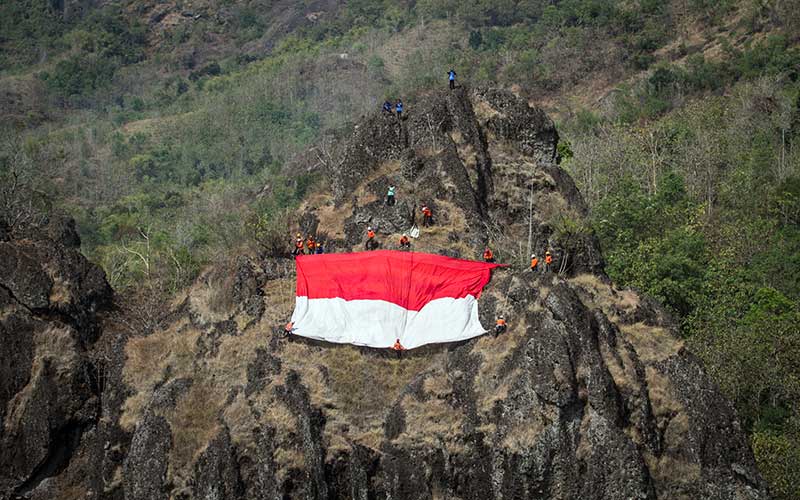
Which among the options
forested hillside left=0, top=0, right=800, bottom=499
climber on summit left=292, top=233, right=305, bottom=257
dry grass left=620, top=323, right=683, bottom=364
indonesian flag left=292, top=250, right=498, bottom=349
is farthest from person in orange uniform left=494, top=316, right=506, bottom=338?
climber on summit left=292, top=233, right=305, bottom=257

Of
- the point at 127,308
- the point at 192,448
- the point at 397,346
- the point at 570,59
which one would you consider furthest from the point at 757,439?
the point at 570,59

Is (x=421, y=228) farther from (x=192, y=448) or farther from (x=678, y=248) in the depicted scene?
(x=678, y=248)

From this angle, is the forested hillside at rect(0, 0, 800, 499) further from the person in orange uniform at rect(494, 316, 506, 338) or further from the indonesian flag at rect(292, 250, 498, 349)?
the person in orange uniform at rect(494, 316, 506, 338)

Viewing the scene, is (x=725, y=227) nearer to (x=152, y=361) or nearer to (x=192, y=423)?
(x=152, y=361)

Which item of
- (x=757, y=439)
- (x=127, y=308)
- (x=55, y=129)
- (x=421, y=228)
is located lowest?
(x=55, y=129)

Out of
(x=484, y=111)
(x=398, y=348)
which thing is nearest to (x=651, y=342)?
(x=398, y=348)

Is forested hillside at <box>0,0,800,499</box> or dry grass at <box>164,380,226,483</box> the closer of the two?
dry grass at <box>164,380,226,483</box>
